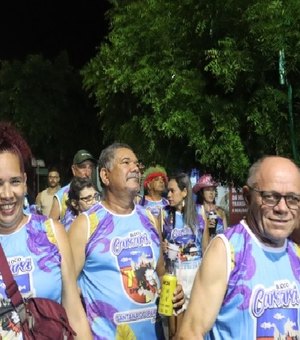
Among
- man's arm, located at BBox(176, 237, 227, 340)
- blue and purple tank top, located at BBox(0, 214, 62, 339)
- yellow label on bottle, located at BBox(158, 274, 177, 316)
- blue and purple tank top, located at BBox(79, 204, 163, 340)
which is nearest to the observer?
man's arm, located at BBox(176, 237, 227, 340)

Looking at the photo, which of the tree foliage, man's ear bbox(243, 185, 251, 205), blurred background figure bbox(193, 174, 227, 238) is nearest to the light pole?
the tree foliage

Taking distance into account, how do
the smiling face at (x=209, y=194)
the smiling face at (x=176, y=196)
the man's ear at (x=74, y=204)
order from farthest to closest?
1. the smiling face at (x=209, y=194)
2. the smiling face at (x=176, y=196)
3. the man's ear at (x=74, y=204)

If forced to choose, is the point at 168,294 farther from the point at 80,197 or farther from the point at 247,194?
the point at 80,197

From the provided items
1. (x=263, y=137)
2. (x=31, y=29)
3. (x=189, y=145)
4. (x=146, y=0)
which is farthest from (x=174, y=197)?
(x=31, y=29)

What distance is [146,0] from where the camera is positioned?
8961mm

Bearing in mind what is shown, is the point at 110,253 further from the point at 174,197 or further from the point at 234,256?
the point at 174,197

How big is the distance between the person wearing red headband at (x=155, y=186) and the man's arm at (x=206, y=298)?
6.06m

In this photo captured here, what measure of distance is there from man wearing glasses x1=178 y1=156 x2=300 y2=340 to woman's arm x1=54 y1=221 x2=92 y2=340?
54 centimetres

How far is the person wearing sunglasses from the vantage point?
6566 mm

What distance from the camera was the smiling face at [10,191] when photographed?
3001 millimetres

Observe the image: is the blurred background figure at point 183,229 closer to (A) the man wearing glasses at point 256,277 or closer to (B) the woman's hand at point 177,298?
(B) the woman's hand at point 177,298

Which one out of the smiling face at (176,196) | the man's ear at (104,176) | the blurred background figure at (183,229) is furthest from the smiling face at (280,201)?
the smiling face at (176,196)

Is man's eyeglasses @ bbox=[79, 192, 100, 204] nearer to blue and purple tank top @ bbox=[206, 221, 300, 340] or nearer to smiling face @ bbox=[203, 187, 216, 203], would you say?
smiling face @ bbox=[203, 187, 216, 203]

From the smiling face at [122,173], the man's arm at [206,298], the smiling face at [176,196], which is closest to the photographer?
the man's arm at [206,298]
